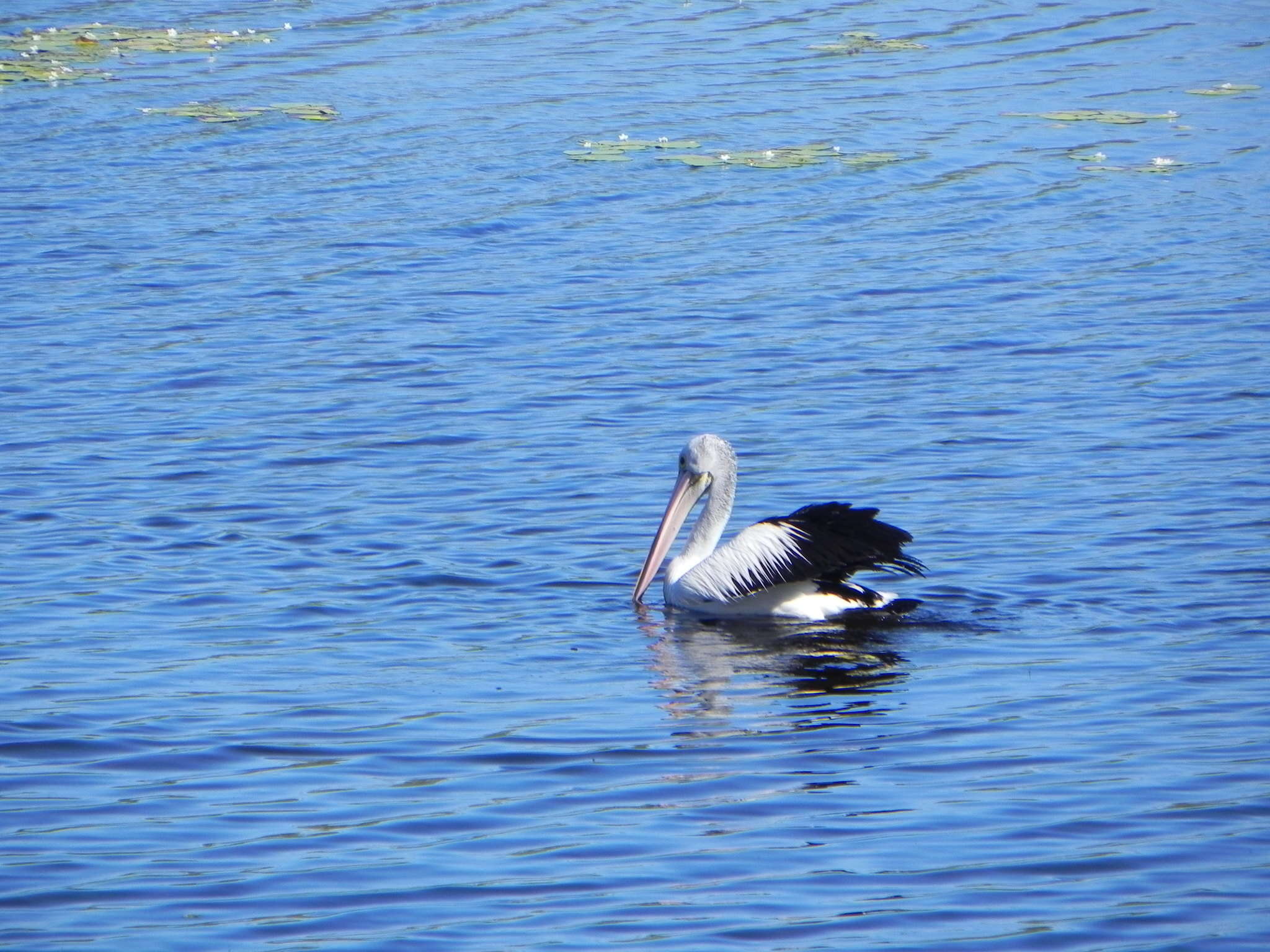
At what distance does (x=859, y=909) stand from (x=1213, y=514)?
4297 millimetres

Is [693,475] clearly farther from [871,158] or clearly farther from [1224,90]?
[1224,90]

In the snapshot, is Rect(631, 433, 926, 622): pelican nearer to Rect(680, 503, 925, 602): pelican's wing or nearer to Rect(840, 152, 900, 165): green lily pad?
Rect(680, 503, 925, 602): pelican's wing

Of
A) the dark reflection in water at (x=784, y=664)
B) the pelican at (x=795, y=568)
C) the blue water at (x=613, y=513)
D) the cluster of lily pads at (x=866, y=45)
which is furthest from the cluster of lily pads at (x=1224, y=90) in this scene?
the dark reflection in water at (x=784, y=664)

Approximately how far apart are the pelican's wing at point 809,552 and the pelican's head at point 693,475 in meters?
0.56

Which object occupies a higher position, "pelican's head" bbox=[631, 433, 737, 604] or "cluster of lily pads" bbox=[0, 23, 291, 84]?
"cluster of lily pads" bbox=[0, 23, 291, 84]

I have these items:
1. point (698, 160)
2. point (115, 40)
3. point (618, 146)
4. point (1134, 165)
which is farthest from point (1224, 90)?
point (115, 40)

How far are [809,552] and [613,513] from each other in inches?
62.9

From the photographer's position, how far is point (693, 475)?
8430 mm

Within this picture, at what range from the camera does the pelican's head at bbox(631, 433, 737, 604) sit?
27.1 feet

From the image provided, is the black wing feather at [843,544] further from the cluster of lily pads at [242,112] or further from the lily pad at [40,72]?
the lily pad at [40,72]

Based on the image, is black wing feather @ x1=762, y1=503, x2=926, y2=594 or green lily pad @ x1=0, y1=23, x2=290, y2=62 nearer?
black wing feather @ x1=762, y1=503, x2=926, y2=594

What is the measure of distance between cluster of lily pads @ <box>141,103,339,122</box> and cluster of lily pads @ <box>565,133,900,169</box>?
2.70 metres

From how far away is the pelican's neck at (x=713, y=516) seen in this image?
27.4ft

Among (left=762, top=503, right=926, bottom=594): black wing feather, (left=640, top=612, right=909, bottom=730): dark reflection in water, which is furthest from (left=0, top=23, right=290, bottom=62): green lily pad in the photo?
(left=762, top=503, right=926, bottom=594): black wing feather
